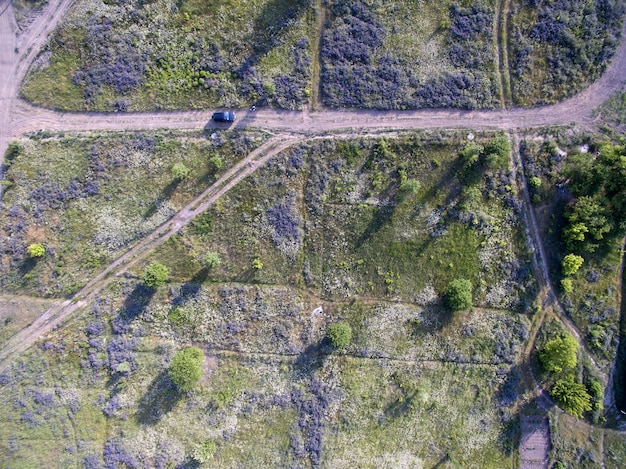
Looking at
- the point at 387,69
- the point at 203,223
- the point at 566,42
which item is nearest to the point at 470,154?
the point at 387,69

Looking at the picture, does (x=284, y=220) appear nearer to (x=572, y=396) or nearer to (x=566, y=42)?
(x=566, y=42)

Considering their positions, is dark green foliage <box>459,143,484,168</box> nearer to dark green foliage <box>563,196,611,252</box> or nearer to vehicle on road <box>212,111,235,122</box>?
dark green foliage <box>563,196,611,252</box>

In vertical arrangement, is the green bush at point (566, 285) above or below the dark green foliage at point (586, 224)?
below

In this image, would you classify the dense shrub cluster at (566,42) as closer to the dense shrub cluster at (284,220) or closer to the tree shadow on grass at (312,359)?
the dense shrub cluster at (284,220)

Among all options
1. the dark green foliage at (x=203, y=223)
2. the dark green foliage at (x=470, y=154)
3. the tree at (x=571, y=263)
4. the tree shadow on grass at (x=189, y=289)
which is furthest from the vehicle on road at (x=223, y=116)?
the tree at (x=571, y=263)

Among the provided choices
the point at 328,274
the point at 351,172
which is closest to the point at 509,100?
the point at 351,172

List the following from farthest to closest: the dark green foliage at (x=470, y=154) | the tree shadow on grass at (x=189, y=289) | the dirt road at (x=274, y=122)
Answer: the tree shadow on grass at (x=189, y=289) → the dirt road at (x=274, y=122) → the dark green foliage at (x=470, y=154)
